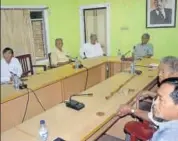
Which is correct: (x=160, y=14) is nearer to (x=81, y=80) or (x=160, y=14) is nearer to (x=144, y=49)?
(x=144, y=49)

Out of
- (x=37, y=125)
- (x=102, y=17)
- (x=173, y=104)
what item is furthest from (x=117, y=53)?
(x=173, y=104)

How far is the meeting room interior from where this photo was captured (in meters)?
1.36

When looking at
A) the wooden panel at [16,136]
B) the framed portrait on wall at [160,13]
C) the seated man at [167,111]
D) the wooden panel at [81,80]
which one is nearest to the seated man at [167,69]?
the seated man at [167,111]

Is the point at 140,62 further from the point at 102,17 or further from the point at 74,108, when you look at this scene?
the point at 74,108

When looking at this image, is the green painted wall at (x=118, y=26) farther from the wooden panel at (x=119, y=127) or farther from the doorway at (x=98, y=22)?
the wooden panel at (x=119, y=127)

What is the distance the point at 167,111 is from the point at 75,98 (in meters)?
1.20

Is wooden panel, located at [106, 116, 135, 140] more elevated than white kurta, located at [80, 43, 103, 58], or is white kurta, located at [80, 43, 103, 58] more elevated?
white kurta, located at [80, 43, 103, 58]

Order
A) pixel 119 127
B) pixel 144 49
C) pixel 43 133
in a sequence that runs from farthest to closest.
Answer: pixel 144 49, pixel 119 127, pixel 43 133

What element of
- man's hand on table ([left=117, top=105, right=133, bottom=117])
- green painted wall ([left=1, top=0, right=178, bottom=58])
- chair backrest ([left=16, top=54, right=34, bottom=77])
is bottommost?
man's hand on table ([left=117, top=105, right=133, bottom=117])

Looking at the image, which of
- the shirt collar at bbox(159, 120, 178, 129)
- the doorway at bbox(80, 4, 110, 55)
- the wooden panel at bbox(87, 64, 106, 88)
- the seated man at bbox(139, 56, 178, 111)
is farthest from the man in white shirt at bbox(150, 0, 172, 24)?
the shirt collar at bbox(159, 120, 178, 129)

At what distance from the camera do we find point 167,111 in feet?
3.19

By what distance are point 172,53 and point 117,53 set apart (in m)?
1.21

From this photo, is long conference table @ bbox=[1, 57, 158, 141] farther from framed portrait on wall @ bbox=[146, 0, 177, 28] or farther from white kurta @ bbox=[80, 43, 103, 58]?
framed portrait on wall @ bbox=[146, 0, 177, 28]

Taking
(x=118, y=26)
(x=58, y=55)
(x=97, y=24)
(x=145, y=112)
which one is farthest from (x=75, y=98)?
(x=118, y=26)
